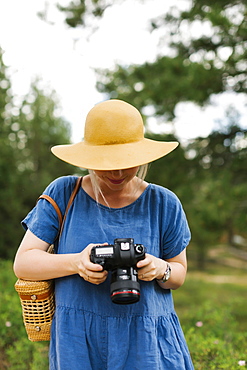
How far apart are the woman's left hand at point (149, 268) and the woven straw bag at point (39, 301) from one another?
35cm

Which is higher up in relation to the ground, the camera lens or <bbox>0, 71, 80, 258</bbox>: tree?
the camera lens

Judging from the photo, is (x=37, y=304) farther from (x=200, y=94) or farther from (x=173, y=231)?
(x=200, y=94)

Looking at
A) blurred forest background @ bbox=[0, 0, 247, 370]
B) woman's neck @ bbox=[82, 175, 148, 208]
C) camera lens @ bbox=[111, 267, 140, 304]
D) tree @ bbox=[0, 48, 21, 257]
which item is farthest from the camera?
tree @ bbox=[0, 48, 21, 257]

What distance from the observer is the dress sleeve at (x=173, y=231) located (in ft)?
5.42

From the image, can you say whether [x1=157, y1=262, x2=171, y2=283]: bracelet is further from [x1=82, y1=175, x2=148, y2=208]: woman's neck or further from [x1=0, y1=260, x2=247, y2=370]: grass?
[x1=0, y1=260, x2=247, y2=370]: grass

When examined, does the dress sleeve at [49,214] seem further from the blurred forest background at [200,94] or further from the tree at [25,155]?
the tree at [25,155]

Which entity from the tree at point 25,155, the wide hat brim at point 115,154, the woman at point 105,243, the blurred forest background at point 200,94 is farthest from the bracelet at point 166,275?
the tree at point 25,155

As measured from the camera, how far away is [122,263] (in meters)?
1.47

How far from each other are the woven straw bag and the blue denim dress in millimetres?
28

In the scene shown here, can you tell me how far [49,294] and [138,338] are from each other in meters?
0.36

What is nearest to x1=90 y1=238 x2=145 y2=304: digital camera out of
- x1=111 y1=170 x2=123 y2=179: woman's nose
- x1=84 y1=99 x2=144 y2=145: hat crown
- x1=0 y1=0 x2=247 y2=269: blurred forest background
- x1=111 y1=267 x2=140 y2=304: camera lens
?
x1=111 y1=267 x2=140 y2=304: camera lens

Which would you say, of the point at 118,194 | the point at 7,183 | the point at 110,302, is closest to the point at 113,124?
the point at 118,194

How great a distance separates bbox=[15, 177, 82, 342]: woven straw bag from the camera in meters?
1.60

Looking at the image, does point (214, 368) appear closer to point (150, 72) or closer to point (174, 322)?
point (174, 322)
